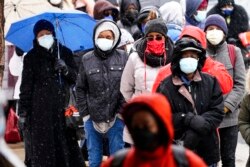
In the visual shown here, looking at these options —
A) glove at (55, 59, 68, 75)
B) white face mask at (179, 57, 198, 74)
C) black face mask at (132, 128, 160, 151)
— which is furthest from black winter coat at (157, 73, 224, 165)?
black face mask at (132, 128, 160, 151)

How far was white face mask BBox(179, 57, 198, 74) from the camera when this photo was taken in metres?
7.78

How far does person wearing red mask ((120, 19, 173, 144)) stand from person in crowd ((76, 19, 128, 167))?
0.63 metres

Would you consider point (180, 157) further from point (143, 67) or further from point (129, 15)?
point (129, 15)

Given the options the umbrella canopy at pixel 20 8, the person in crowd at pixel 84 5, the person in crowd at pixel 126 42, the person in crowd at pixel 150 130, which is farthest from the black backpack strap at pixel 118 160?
the person in crowd at pixel 84 5

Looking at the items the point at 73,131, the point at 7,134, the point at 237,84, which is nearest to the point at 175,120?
the point at 237,84

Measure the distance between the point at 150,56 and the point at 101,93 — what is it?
3.22 feet

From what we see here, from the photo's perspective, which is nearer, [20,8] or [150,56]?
[150,56]

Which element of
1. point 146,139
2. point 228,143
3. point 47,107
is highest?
point 146,139

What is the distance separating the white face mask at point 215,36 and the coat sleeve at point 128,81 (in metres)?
1.03

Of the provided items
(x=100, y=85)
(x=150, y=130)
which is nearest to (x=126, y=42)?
(x=100, y=85)

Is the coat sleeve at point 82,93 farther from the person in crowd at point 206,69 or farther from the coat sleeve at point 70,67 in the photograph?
the person in crowd at point 206,69

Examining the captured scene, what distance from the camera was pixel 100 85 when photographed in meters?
9.81

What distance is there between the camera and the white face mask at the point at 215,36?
977 cm

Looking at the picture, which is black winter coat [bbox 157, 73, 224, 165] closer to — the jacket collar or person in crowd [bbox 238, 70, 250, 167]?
the jacket collar
